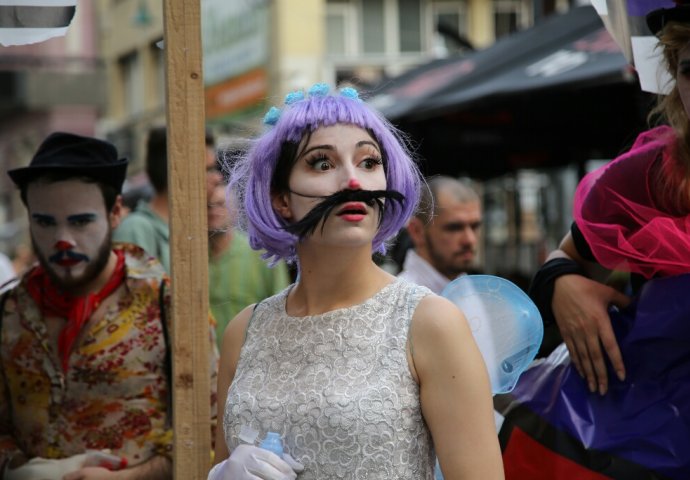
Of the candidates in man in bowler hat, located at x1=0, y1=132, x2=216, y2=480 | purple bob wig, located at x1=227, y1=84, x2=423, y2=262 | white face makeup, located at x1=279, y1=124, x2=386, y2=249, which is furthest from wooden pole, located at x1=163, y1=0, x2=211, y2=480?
man in bowler hat, located at x1=0, y1=132, x2=216, y2=480

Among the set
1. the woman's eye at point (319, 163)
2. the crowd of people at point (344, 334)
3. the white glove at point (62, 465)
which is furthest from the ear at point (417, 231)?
the woman's eye at point (319, 163)

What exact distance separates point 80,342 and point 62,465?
35 centimetres

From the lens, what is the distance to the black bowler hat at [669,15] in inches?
112

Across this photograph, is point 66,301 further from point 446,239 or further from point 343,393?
point 446,239

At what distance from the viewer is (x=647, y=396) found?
281 centimetres

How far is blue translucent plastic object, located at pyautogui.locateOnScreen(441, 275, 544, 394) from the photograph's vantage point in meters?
2.76

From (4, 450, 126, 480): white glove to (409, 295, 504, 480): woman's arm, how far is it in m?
1.30

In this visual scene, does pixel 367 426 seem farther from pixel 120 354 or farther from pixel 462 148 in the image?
pixel 462 148

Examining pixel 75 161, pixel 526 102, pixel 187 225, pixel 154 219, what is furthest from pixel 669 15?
pixel 526 102

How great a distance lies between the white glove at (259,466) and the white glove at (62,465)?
1.02 m

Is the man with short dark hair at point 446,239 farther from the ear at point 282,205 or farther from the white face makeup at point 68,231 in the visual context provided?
the ear at point 282,205

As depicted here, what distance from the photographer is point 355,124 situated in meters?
2.54

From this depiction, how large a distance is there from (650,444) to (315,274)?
0.91m

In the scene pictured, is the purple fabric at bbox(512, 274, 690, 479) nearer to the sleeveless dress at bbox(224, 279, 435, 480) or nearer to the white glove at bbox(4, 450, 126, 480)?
the sleeveless dress at bbox(224, 279, 435, 480)
